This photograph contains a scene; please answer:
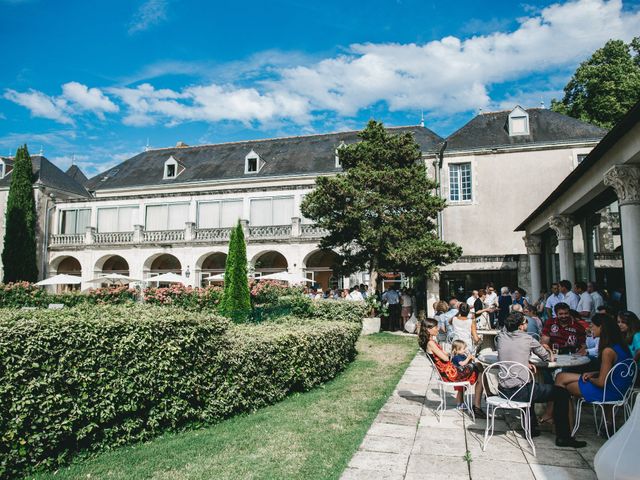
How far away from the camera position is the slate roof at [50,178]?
111ft

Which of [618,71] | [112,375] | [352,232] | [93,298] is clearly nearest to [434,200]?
[352,232]

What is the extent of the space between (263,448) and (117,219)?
29901 millimetres

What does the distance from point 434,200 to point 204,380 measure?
554 inches

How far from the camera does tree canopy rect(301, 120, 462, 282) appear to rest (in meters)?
18.2

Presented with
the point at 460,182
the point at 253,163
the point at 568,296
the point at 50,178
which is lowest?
the point at 568,296

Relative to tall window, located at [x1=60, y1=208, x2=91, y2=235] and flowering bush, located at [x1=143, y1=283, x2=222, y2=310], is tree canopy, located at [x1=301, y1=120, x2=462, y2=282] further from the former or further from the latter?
tall window, located at [x1=60, y1=208, x2=91, y2=235]

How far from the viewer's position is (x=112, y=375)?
5340 millimetres

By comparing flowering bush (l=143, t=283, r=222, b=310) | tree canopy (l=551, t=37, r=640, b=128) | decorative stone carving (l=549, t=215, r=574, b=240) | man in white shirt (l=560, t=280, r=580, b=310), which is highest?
tree canopy (l=551, t=37, r=640, b=128)

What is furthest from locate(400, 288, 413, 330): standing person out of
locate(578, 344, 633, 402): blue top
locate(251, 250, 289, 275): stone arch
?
locate(251, 250, 289, 275): stone arch

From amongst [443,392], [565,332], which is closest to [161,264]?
[443,392]

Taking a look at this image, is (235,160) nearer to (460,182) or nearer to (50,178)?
(50,178)

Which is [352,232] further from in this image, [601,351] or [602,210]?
[601,351]

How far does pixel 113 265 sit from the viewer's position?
33719 mm

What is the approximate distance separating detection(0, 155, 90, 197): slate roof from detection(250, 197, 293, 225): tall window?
1617 cm
